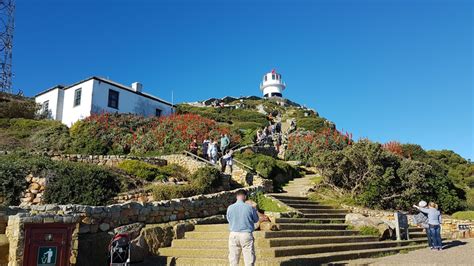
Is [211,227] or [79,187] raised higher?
[79,187]

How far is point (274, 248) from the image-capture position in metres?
9.38

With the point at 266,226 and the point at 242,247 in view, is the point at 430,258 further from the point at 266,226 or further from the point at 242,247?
the point at 242,247

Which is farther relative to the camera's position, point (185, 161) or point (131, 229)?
point (185, 161)

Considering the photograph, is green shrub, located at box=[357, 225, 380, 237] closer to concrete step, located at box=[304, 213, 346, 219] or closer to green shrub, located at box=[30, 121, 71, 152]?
concrete step, located at box=[304, 213, 346, 219]

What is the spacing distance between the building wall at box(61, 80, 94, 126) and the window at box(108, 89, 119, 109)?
1.70m

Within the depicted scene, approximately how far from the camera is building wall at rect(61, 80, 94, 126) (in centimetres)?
2855

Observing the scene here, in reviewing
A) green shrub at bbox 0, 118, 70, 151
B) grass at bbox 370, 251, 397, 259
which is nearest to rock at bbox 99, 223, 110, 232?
grass at bbox 370, 251, 397, 259

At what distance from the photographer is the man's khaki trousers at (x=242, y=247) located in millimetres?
7547

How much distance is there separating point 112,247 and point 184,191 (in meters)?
6.43

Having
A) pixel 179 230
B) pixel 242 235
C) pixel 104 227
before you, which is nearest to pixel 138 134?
pixel 179 230

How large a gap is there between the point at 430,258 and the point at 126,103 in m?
25.1

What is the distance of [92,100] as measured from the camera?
93.4ft

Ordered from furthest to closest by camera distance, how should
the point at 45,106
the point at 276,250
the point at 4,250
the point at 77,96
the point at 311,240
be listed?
the point at 45,106 < the point at 77,96 < the point at 311,240 < the point at 276,250 < the point at 4,250

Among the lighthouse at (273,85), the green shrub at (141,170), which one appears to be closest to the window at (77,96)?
the green shrub at (141,170)
